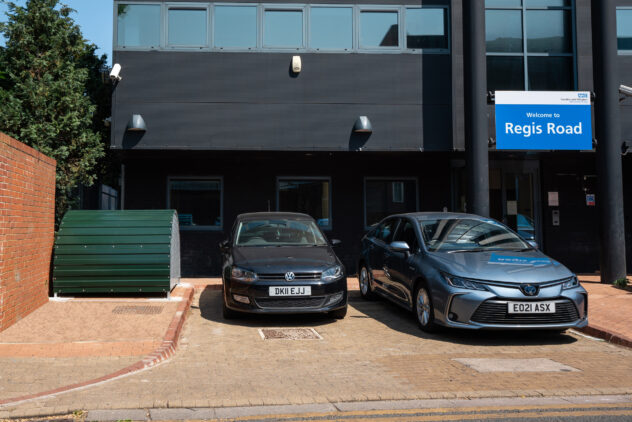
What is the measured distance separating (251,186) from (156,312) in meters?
6.02

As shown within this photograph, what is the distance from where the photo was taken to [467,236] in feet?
26.6

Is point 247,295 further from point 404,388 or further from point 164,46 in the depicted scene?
point 164,46

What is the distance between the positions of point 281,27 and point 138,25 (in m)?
3.21

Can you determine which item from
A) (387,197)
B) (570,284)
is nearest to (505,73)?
(387,197)

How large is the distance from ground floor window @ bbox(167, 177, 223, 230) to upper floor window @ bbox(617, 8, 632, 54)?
10.2 metres

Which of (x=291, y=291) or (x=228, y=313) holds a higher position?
(x=291, y=291)

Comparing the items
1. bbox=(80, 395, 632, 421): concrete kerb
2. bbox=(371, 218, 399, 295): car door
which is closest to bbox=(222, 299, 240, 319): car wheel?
bbox=(371, 218, 399, 295): car door

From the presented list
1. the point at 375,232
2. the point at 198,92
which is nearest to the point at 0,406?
the point at 375,232

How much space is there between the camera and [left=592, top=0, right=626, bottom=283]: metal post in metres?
11.6

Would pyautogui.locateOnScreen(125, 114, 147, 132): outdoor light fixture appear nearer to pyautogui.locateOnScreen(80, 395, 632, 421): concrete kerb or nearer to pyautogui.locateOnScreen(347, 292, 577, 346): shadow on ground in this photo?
pyautogui.locateOnScreen(347, 292, 577, 346): shadow on ground

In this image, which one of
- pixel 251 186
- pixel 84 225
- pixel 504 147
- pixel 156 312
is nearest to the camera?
pixel 156 312

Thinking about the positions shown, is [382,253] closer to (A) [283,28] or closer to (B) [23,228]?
(B) [23,228]

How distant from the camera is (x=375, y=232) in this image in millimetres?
9953

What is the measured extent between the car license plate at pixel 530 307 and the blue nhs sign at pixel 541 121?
6266 mm
